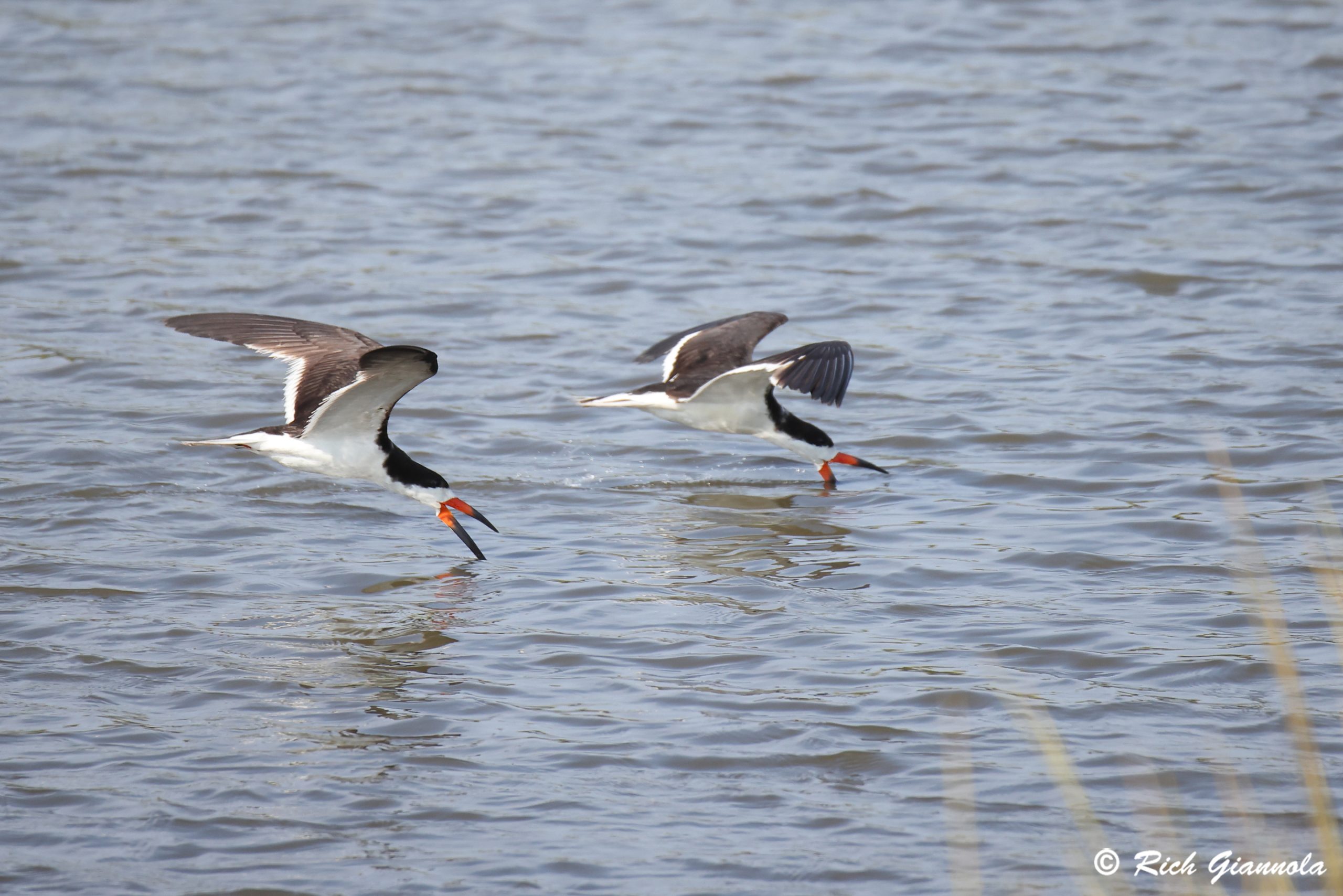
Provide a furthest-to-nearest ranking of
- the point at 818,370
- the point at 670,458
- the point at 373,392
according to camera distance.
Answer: the point at 670,458, the point at 818,370, the point at 373,392

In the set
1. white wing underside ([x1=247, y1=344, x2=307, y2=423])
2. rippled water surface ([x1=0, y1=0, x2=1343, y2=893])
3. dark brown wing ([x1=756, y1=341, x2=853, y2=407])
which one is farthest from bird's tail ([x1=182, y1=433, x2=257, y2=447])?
dark brown wing ([x1=756, y1=341, x2=853, y2=407])

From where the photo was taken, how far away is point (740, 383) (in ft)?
26.5

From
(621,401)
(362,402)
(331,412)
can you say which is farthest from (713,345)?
(331,412)

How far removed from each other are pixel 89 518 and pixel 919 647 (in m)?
4.05

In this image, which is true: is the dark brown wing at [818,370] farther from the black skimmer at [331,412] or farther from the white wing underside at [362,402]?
the white wing underside at [362,402]

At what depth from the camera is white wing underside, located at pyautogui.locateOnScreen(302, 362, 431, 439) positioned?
6.75 meters

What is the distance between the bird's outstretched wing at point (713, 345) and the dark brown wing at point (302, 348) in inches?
77.2

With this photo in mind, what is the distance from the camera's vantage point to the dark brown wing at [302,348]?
7039 mm

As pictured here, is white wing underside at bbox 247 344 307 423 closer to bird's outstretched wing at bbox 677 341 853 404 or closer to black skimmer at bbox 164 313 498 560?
black skimmer at bbox 164 313 498 560

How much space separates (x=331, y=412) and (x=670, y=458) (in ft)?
7.54

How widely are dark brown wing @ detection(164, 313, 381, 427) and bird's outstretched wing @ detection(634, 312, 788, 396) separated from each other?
1961 mm

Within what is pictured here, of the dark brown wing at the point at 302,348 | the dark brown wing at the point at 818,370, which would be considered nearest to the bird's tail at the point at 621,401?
the dark brown wing at the point at 818,370

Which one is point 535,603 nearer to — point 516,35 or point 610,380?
point 610,380

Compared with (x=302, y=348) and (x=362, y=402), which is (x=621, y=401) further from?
(x=302, y=348)
